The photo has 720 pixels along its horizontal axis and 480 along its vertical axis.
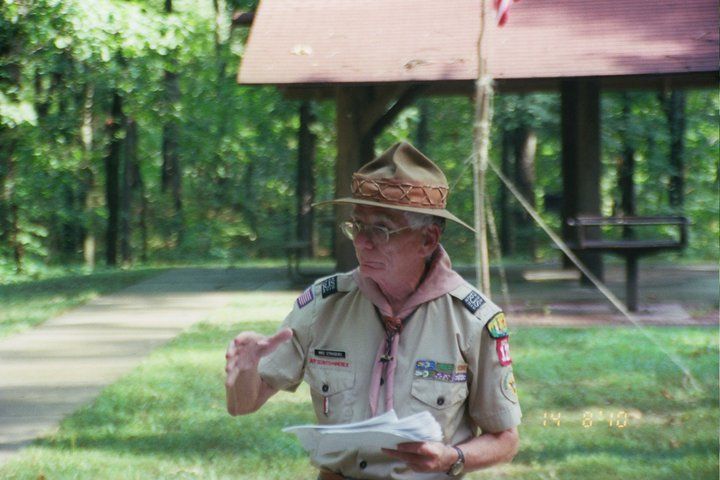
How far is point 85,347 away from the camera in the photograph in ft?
32.4

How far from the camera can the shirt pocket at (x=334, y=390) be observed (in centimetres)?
319

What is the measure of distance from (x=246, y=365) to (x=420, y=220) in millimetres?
643

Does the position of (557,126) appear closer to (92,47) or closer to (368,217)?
(92,47)

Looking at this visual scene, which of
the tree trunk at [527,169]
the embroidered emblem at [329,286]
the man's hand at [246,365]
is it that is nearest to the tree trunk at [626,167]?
the tree trunk at [527,169]

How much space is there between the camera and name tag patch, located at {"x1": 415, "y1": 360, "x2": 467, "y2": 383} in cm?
312

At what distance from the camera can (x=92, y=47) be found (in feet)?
48.1

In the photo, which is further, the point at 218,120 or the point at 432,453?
the point at 218,120

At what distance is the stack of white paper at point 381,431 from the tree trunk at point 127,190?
79.5 feet

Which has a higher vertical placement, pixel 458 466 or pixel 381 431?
pixel 381 431

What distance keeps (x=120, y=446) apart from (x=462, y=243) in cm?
1929

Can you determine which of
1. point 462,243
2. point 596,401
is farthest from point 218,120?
point 596,401

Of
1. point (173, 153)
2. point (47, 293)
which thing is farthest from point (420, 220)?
point (173, 153)

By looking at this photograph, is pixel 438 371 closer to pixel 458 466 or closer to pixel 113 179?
pixel 458 466

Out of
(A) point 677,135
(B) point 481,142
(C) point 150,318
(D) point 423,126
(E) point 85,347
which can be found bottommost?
(E) point 85,347
